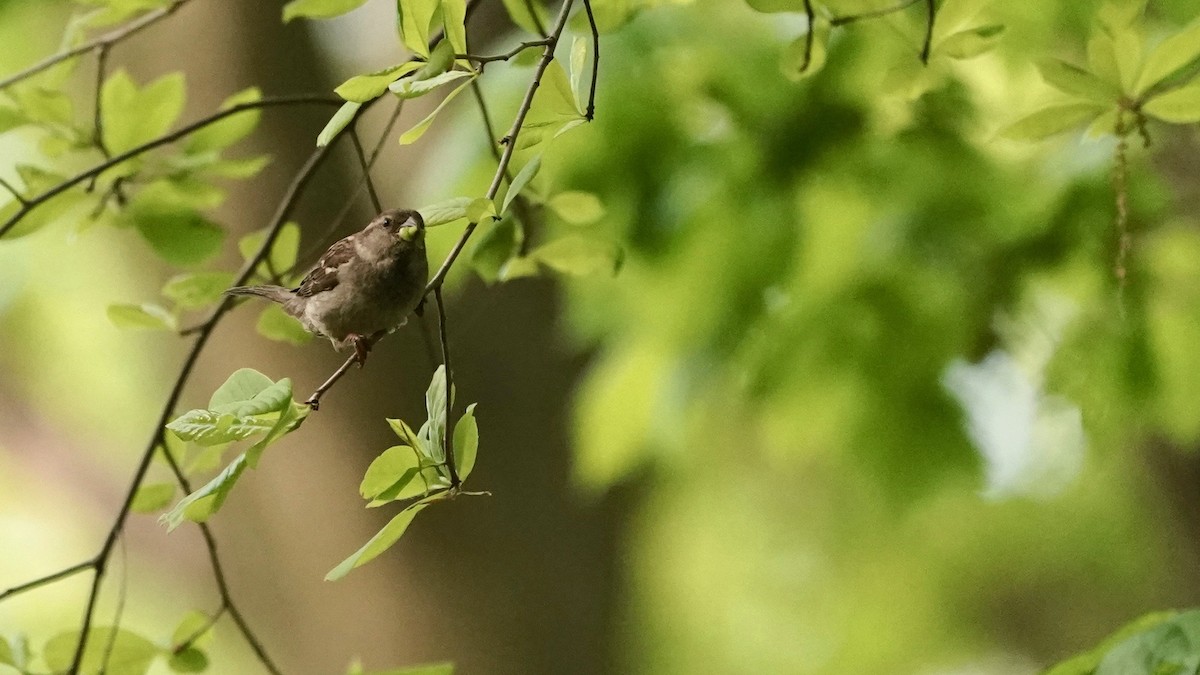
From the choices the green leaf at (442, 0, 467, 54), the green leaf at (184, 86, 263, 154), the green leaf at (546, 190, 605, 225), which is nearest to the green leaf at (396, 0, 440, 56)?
the green leaf at (442, 0, 467, 54)

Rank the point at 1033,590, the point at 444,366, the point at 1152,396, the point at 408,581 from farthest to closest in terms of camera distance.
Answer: the point at 1033,590
the point at 408,581
the point at 1152,396
the point at 444,366

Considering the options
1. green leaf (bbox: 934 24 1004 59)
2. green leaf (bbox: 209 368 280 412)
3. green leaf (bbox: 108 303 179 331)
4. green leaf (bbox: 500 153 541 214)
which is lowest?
green leaf (bbox: 108 303 179 331)

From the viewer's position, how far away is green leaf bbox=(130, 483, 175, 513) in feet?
1.42

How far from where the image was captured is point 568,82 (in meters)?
0.27

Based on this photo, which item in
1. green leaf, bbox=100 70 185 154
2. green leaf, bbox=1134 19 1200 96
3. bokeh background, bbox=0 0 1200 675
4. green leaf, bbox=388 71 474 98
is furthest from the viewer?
bokeh background, bbox=0 0 1200 675

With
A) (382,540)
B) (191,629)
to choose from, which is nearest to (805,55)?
(382,540)

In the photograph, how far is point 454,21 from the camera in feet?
Result: 0.85

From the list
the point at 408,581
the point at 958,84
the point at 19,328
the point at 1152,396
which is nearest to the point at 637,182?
the point at 958,84

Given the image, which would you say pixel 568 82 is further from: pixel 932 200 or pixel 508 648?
pixel 508 648

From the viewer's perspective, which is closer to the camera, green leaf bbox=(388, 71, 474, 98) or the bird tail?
green leaf bbox=(388, 71, 474, 98)

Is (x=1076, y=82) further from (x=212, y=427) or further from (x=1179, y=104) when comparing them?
(x=212, y=427)

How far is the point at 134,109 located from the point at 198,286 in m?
0.08

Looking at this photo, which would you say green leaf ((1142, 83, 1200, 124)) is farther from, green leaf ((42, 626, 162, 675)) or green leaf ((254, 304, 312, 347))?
green leaf ((42, 626, 162, 675))

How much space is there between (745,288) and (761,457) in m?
0.73
